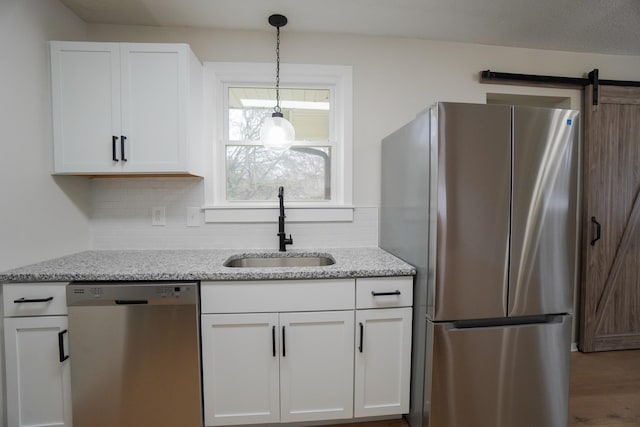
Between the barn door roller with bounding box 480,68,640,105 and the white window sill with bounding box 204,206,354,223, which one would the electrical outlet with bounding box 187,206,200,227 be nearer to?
the white window sill with bounding box 204,206,354,223

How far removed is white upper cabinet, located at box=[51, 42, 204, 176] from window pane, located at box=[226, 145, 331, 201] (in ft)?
1.38

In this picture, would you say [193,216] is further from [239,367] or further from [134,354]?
[239,367]

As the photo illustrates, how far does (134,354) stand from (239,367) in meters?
0.53

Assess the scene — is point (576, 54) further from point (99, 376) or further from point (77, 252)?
point (77, 252)

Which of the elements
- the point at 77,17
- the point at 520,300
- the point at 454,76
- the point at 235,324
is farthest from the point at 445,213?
the point at 77,17

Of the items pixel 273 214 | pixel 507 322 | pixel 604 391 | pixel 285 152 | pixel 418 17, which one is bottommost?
pixel 604 391

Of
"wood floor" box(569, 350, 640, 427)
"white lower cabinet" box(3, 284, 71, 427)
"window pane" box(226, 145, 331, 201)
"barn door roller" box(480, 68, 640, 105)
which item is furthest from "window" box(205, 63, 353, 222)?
"wood floor" box(569, 350, 640, 427)

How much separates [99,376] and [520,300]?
7.13 ft

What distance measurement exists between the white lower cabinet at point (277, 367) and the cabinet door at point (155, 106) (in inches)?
41.1

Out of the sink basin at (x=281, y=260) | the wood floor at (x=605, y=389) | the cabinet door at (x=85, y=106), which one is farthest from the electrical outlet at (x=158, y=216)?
the wood floor at (x=605, y=389)

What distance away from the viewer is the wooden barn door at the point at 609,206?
6.95ft

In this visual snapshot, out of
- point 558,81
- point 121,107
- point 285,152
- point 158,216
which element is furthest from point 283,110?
point 558,81

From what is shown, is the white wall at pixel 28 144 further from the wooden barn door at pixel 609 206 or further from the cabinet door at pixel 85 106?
the wooden barn door at pixel 609 206

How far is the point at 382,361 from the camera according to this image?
56.4 inches
